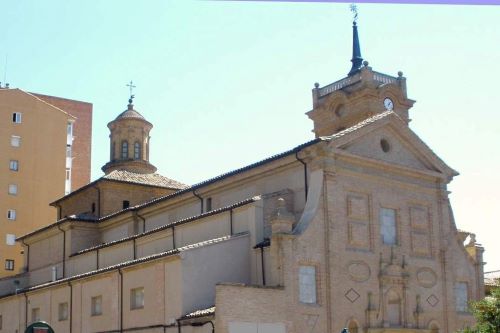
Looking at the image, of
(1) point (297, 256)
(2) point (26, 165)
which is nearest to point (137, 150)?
(2) point (26, 165)

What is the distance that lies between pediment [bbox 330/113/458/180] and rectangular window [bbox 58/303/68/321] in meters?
15.1

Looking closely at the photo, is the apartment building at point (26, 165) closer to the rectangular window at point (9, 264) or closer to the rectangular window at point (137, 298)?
the rectangular window at point (9, 264)

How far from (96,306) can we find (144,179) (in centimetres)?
1414

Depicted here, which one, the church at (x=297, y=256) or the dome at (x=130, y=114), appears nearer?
the church at (x=297, y=256)

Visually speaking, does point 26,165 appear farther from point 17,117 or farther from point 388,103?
point 388,103

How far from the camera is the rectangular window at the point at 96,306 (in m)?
33.4

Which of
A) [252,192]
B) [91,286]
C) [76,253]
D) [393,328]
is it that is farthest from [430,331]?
[76,253]

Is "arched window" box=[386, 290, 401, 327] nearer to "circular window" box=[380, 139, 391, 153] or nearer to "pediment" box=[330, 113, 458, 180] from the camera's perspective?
"pediment" box=[330, 113, 458, 180]

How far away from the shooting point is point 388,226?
33125 millimetres

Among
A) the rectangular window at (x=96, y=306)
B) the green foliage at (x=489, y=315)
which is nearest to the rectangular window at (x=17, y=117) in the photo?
the rectangular window at (x=96, y=306)

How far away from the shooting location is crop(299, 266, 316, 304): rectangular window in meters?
29.2

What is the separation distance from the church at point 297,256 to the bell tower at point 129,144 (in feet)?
28.0

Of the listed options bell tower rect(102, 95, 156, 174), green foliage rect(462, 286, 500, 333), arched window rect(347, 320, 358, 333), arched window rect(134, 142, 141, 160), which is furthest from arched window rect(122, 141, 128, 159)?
green foliage rect(462, 286, 500, 333)

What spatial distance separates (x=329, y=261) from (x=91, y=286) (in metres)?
11.1
